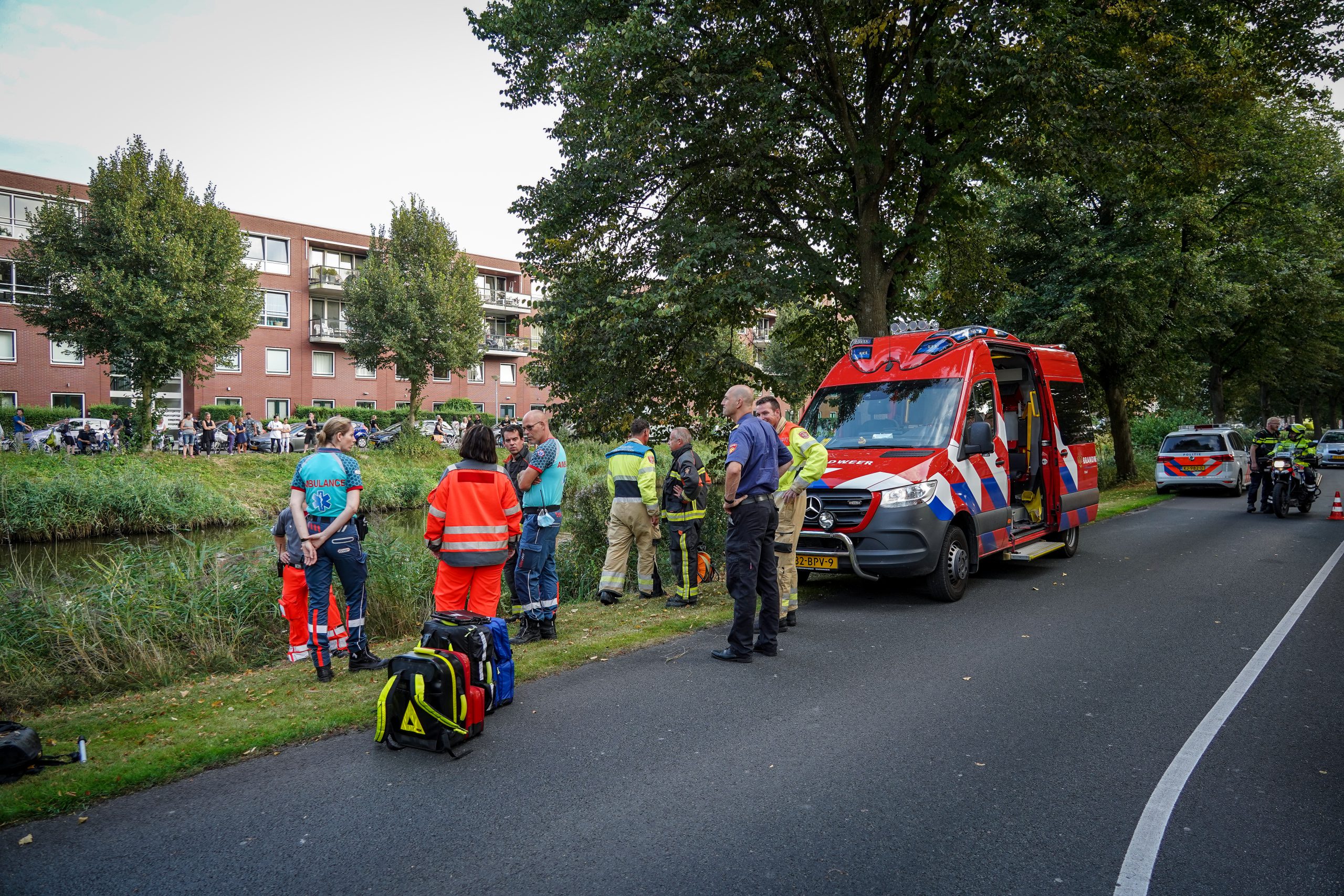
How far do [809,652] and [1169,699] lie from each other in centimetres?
245

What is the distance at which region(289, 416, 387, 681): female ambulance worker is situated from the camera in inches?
241

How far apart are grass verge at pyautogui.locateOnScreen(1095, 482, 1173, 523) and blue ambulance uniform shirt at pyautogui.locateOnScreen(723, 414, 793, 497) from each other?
12.0 metres

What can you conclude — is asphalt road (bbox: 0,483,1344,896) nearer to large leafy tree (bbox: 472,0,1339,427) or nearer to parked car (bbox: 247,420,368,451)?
large leafy tree (bbox: 472,0,1339,427)

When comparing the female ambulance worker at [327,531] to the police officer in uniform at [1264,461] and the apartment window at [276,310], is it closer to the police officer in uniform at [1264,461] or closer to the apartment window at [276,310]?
the police officer in uniform at [1264,461]

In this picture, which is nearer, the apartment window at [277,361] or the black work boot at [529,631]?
the black work boot at [529,631]

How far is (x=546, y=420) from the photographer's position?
7.51 meters

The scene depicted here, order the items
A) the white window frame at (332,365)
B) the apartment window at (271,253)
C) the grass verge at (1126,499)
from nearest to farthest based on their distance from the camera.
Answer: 1. the grass verge at (1126,499)
2. the apartment window at (271,253)
3. the white window frame at (332,365)

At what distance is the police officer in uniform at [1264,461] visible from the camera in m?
16.0

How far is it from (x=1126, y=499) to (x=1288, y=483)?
4.88 m

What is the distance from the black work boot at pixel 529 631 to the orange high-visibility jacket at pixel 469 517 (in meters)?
1.77

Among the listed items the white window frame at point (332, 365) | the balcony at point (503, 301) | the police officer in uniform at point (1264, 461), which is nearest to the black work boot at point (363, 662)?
the police officer in uniform at point (1264, 461)

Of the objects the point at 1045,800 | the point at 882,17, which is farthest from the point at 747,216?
the point at 1045,800

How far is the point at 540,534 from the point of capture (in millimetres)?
7152

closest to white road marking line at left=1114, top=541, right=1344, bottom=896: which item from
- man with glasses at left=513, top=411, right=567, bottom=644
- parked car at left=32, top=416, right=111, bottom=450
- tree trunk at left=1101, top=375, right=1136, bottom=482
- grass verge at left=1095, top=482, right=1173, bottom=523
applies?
man with glasses at left=513, top=411, right=567, bottom=644
